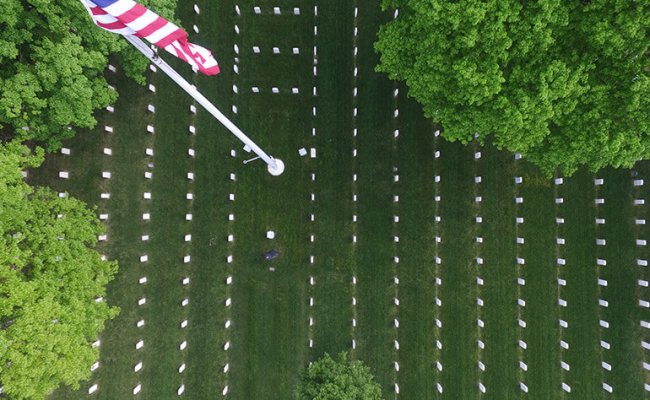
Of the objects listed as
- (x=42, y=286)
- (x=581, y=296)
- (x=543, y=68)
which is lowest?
(x=42, y=286)

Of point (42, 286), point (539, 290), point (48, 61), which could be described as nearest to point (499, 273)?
point (539, 290)

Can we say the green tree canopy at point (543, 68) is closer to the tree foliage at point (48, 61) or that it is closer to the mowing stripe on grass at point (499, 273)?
the mowing stripe on grass at point (499, 273)

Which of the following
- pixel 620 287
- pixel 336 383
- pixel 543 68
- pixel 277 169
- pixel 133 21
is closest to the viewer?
pixel 133 21

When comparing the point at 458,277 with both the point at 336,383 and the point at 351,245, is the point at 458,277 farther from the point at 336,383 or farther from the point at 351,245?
Result: the point at 336,383

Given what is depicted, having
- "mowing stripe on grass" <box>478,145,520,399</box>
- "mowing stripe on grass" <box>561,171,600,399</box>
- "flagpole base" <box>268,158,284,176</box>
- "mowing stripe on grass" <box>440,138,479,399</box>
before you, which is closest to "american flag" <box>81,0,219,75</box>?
"flagpole base" <box>268,158,284,176</box>

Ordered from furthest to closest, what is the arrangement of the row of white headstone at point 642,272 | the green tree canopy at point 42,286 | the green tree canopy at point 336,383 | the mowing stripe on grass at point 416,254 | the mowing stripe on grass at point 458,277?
the mowing stripe on grass at point 458,277
the mowing stripe on grass at point 416,254
the row of white headstone at point 642,272
the green tree canopy at point 336,383
the green tree canopy at point 42,286

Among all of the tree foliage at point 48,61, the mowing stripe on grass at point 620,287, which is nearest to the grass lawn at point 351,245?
the mowing stripe on grass at point 620,287
